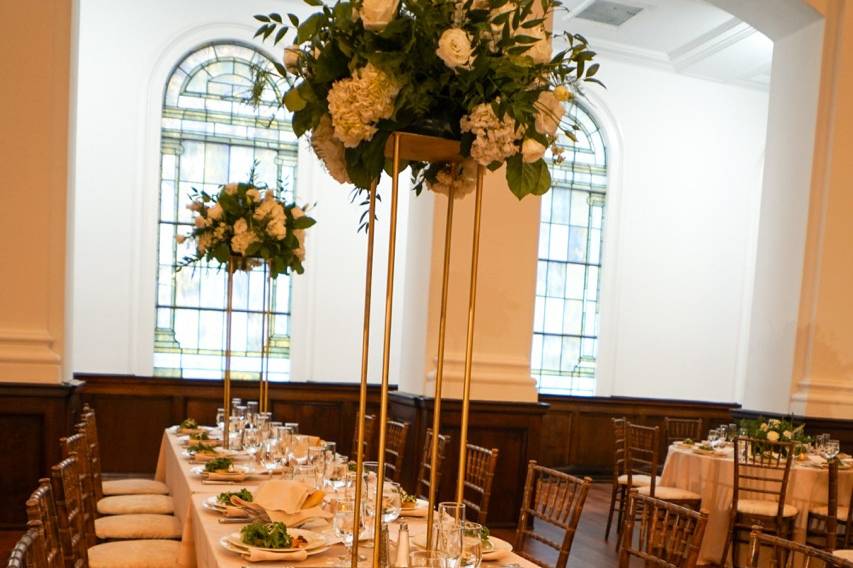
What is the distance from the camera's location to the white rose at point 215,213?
14.9ft

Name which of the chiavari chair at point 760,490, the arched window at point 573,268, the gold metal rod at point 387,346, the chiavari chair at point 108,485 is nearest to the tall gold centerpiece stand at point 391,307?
the gold metal rod at point 387,346

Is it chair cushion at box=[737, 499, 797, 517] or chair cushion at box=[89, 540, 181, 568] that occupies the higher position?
chair cushion at box=[89, 540, 181, 568]

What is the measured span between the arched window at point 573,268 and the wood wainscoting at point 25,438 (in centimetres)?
644

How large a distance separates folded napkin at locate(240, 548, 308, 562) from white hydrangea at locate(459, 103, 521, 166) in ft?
4.44

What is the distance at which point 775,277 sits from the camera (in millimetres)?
7258

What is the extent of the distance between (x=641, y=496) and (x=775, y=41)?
6.24 meters

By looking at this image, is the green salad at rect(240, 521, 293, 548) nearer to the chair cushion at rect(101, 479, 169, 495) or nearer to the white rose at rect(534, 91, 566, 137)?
the white rose at rect(534, 91, 566, 137)

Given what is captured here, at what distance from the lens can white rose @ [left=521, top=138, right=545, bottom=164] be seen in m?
1.69

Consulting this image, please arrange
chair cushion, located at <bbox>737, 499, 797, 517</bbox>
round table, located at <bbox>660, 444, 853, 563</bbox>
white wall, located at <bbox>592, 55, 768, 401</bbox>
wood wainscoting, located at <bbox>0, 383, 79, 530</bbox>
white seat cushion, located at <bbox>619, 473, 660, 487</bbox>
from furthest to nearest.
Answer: white wall, located at <bbox>592, 55, 768, 401</bbox>, white seat cushion, located at <bbox>619, 473, 660, 487</bbox>, round table, located at <bbox>660, 444, 853, 563</bbox>, chair cushion, located at <bbox>737, 499, 797, 517</bbox>, wood wainscoting, located at <bbox>0, 383, 79, 530</bbox>

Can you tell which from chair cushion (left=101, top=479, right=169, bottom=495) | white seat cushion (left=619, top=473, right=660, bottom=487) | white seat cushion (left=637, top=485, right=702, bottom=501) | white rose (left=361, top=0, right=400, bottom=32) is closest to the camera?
white rose (left=361, top=0, right=400, bottom=32)

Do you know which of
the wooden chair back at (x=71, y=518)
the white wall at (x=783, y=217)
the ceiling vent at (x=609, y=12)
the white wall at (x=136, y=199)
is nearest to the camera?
the wooden chair back at (x=71, y=518)

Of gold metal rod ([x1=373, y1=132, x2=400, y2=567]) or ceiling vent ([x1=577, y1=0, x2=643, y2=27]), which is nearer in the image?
gold metal rod ([x1=373, y1=132, x2=400, y2=567])

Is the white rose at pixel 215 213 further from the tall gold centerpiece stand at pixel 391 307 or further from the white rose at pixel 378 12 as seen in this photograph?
the white rose at pixel 378 12

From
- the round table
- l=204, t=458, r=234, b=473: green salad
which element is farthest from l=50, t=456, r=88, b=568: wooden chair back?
the round table
